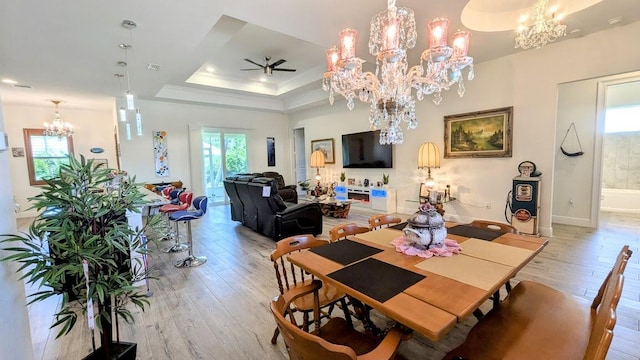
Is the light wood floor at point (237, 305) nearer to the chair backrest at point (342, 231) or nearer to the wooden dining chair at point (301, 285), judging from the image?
the wooden dining chair at point (301, 285)

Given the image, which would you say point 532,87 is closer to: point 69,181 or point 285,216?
point 285,216

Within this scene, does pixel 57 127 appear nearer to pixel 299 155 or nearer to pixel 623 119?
pixel 299 155

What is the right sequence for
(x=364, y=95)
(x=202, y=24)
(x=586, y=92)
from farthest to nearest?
(x=586, y=92) → (x=364, y=95) → (x=202, y=24)

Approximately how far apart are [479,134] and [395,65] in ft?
7.87

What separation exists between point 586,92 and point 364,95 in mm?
4132

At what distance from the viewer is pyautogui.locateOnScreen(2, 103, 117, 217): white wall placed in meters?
6.80

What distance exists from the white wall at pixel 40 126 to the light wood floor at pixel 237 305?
5.79 m

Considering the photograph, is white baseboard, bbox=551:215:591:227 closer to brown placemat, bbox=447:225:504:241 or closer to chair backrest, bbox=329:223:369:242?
brown placemat, bbox=447:225:504:241

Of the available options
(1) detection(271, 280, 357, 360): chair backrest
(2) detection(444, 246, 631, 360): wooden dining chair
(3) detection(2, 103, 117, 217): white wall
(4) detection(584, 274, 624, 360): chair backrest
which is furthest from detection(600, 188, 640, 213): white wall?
(3) detection(2, 103, 117, 217): white wall

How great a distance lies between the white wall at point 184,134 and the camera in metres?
6.62

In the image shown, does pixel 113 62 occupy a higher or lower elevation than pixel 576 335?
higher

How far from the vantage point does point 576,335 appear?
1314mm

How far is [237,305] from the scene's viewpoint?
2.52 meters

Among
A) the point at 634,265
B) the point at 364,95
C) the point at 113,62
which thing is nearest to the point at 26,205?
the point at 113,62
